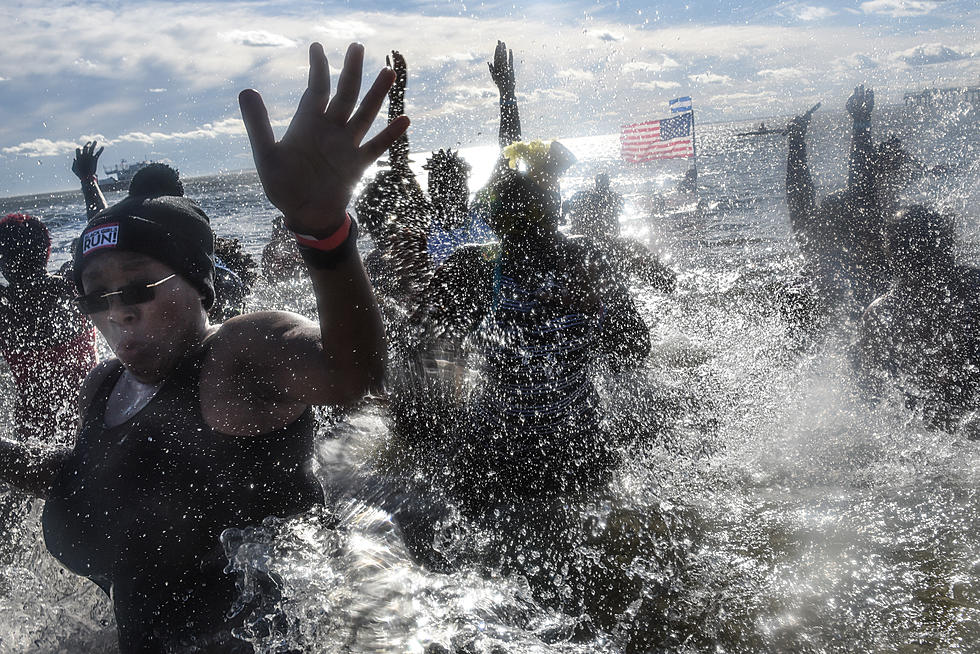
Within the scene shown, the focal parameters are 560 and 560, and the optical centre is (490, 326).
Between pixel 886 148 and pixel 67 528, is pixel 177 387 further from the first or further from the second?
pixel 886 148

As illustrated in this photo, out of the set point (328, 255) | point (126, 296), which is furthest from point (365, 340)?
point (126, 296)

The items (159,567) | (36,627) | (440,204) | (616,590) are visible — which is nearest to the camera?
(159,567)

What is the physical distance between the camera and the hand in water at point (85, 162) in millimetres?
5801

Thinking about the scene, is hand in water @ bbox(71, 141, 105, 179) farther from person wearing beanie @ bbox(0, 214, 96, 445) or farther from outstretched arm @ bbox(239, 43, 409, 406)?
outstretched arm @ bbox(239, 43, 409, 406)

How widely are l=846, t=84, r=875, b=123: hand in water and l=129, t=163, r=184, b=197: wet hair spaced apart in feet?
21.9

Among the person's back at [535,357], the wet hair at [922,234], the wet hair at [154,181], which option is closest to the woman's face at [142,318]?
the person's back at [535,357]

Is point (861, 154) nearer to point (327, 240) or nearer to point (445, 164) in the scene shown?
point (445, 164)

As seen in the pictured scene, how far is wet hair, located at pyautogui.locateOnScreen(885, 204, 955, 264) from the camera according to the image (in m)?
4.23

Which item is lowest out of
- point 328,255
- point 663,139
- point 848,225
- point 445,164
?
point 848,225

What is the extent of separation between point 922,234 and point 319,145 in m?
4.80

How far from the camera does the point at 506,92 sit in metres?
5.77

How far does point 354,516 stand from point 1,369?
3.94 metres

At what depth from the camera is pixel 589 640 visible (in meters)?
2.54

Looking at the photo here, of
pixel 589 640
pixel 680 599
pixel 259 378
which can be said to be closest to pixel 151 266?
pixel 259 378
